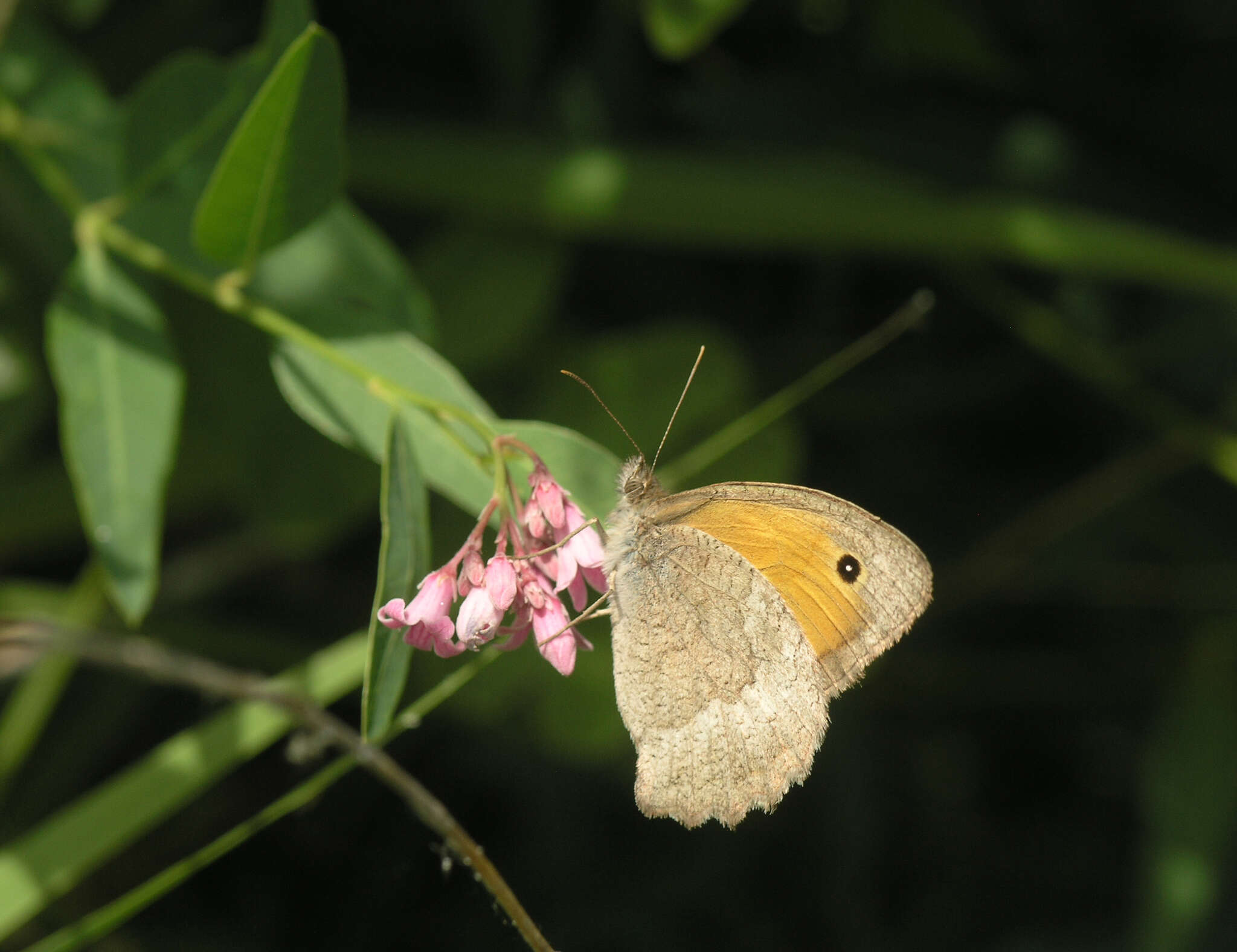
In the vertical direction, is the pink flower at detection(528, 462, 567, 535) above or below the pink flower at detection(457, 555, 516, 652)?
above

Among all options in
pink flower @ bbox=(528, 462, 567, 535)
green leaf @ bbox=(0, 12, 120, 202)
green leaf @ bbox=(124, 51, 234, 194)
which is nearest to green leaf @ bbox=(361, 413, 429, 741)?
pink flower @ bbox=(528, 462, 567, 535)

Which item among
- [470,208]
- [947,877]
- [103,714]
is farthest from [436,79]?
[947,877]

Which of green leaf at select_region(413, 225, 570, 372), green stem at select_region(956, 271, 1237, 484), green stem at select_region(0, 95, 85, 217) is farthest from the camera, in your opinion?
green stem at select_region(956, 271, 1237, 484)

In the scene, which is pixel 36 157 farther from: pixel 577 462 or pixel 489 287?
pixel 577 462

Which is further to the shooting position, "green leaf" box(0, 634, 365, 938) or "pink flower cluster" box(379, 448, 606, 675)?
"green leaf" box(0, 634, 365, 938)

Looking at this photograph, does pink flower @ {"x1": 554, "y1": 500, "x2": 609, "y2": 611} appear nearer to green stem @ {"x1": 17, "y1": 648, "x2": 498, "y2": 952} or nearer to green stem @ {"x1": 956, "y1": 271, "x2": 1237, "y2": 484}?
green stem @ {"x1": 17, "y1": 648, "x2": 498, "y2": 952}

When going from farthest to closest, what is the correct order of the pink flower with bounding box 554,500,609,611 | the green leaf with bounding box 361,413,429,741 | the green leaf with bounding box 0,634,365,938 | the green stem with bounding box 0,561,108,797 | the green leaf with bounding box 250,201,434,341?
the green stem with bounding box 0,561,108,797 < the green leaf with bounding box 250,201,434,341 < the green leaf with bounding box 0,634,365,938 < the pink flower with bounding box 554,500,609,611 < the green leaf with bounding box 361,413,429,741

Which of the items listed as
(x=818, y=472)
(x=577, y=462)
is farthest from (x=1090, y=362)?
(x=577, y=462)

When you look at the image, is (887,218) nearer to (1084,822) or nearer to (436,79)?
(436,79)
